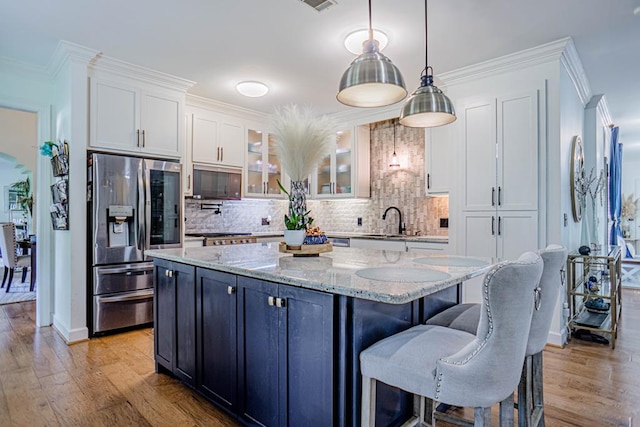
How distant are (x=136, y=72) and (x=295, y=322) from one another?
331 cm

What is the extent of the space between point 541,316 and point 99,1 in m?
3.25

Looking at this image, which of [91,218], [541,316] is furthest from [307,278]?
[91,218]

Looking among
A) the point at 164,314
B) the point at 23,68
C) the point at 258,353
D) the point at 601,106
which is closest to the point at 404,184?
the point at 601,106

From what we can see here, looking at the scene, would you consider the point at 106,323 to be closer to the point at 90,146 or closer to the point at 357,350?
the point at 90,146

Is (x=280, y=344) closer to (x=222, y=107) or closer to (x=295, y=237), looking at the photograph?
(x=295, y=237)

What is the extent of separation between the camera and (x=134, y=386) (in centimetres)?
239

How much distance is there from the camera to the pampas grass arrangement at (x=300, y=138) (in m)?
2.20

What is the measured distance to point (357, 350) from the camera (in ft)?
4.55

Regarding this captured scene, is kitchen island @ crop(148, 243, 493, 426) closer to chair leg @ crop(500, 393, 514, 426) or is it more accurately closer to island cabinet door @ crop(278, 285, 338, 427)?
island cabinet door @ crop(278, 285, 338, 427)

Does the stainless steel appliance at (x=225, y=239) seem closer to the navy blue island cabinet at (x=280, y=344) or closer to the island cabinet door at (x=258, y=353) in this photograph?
the navy blue island cabinet at (x=280, y=344)

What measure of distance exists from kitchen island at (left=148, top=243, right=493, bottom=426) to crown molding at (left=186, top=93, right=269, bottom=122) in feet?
9.23

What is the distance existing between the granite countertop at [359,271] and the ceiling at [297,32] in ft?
5.70

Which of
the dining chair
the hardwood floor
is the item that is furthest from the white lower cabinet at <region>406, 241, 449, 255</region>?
the dining chair

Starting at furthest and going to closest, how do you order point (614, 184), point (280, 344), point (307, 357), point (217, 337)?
point (614, 184), point (217, 337), point (280, 344), point (307, 357)
